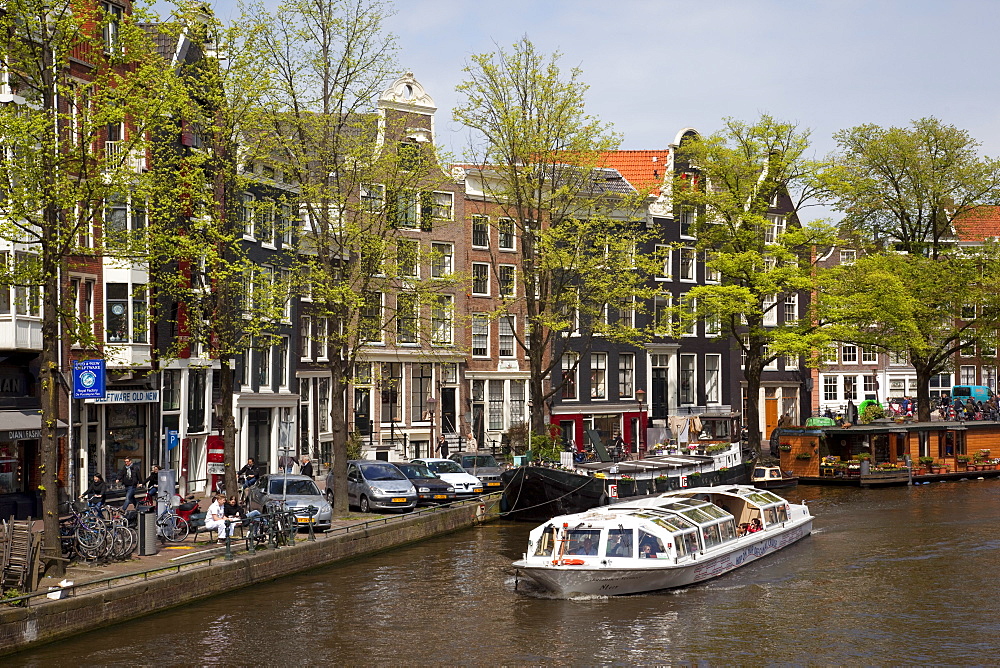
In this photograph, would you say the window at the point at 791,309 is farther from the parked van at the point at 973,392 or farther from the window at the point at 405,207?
the window at the point at 405,207

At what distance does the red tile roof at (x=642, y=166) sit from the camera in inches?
2837

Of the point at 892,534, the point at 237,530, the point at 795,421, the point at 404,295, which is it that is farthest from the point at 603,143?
the point at 795,421

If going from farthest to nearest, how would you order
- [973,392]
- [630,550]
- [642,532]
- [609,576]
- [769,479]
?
1. [973,392]
2. [769,479]
3. [642,532]
4. [630,550]
5. [609,576]

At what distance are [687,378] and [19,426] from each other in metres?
45.9

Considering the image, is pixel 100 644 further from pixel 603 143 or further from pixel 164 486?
pixel 603 143

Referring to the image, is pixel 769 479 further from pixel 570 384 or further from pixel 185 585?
pixel 185 585

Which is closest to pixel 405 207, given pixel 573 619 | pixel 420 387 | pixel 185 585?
pixel 185 585

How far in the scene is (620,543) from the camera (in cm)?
2936

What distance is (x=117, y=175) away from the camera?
25.8 m

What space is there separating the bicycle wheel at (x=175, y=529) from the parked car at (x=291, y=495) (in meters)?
3.34

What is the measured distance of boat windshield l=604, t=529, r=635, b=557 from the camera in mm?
29156

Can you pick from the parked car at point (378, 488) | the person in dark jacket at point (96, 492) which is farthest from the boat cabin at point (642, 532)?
the person in dark jacket at point (96, 492)

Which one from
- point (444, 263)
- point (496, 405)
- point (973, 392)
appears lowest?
point (973, 392)

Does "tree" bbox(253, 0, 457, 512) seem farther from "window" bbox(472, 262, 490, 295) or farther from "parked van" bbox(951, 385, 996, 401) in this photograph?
"parked van" bbox(951, 385, 996, 401)
